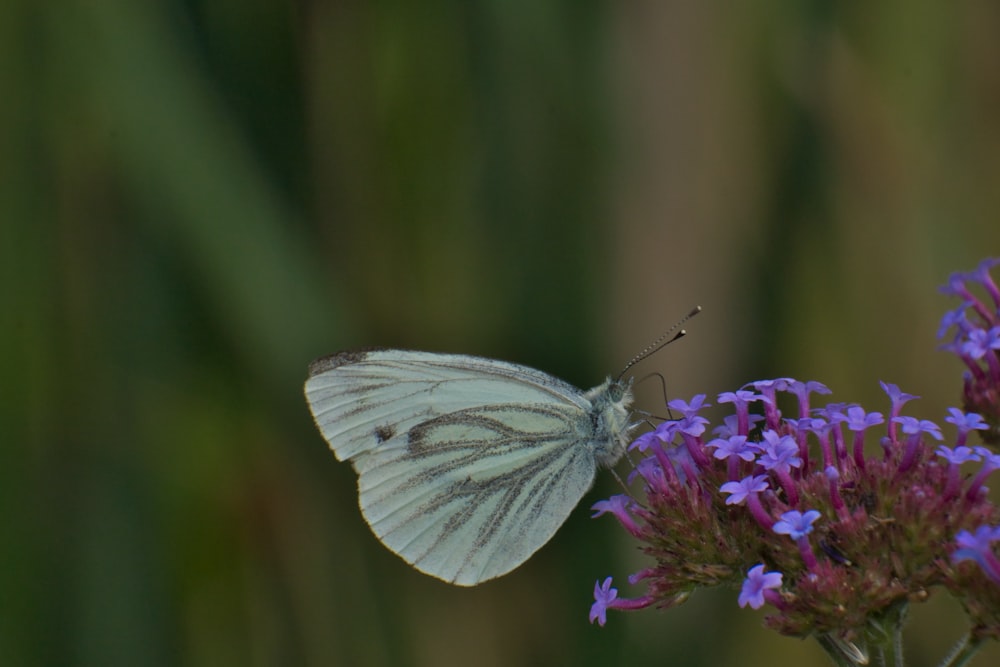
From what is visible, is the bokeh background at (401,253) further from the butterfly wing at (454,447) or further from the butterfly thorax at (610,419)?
the butterfly thorax at (610,419)

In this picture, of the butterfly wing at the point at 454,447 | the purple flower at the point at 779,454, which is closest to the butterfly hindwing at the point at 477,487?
the butterfly wing at the point at 454,447

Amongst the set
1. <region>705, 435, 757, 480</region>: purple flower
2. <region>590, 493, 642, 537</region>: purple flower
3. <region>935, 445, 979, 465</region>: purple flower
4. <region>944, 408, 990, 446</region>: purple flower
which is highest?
<region>944, 408, 990, 446</region>: purple flower

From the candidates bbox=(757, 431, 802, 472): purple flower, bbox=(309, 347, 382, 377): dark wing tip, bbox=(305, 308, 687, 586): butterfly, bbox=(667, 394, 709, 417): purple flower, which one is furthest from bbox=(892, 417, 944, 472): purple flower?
bbox=(309, 347, 382, 377): dark wing tip

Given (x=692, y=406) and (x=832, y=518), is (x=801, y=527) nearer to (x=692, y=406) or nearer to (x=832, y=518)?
(x=832, y=518)

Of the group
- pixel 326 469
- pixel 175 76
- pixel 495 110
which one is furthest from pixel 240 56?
pixel 326 469

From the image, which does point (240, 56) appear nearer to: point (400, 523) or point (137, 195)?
point (137, 195)

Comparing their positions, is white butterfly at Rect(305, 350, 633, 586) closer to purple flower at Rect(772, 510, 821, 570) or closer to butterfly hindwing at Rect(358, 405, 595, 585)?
butterfly hindwing at Rect(358, 405, 595, 585)

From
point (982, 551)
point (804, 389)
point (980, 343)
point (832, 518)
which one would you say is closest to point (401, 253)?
point (804, 389)
